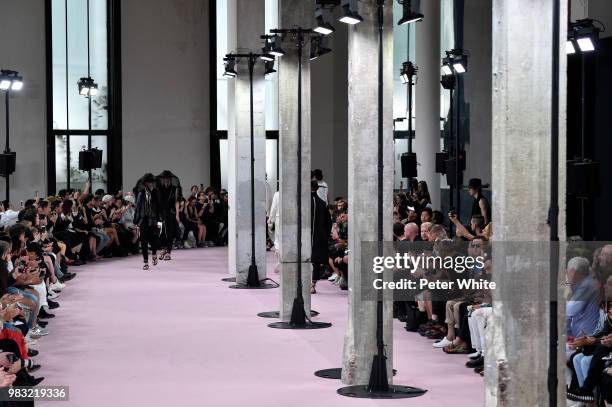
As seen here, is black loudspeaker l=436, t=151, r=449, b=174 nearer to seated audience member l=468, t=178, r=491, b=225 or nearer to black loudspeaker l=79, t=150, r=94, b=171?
seated audience member l=468, t=178, r=491, b=225

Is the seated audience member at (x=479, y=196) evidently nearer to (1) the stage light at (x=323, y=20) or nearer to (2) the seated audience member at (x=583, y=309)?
(1) the stage light at (x=323, y=20)

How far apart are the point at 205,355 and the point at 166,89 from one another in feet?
60.1

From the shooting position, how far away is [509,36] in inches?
248

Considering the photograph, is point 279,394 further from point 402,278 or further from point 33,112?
point 33,112

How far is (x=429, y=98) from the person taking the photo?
74.6ft

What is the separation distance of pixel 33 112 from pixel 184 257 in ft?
23.9

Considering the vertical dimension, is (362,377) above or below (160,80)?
below

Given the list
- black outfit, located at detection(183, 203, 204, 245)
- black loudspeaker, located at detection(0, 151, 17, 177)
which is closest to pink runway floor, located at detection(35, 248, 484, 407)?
black loudspeaker, located at detection(0, 151, 17, 177)

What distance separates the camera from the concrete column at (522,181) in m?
6.32

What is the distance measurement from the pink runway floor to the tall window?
11.7 metres

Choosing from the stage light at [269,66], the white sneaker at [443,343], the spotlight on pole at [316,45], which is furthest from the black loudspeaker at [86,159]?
the white sneaker at [443,343]

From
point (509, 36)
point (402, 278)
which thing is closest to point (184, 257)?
point (402, 278)

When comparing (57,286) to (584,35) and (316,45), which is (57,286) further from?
(584,35)

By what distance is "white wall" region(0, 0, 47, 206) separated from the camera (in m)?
27.2
